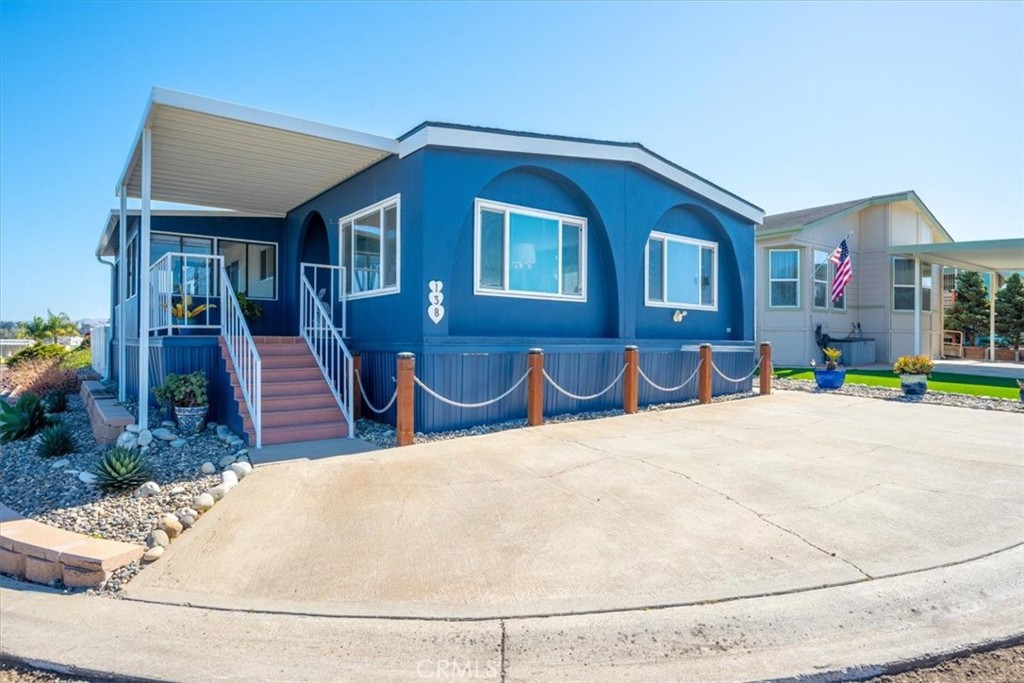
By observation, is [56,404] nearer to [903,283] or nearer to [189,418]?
[189,418]

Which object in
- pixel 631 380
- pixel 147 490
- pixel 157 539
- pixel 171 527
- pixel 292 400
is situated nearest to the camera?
pixel 157 539

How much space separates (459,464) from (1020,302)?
28.4 meters

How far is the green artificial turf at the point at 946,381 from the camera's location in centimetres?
1225

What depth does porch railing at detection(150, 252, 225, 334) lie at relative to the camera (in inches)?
352

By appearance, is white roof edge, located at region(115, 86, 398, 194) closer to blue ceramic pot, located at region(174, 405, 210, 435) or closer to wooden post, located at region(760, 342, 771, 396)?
blue ceramic pot, located at region(174, 405, 210, 435)

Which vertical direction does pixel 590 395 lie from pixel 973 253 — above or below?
below

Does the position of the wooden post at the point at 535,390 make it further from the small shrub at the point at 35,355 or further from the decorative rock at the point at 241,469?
the small shrub at the point at 35,355

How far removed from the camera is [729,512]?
447cm

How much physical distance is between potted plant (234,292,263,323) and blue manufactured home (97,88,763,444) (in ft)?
1.21

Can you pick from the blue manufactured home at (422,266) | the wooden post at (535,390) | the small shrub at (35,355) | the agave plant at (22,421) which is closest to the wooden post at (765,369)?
the blue manufactured home at (422,266)

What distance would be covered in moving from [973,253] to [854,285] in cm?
342

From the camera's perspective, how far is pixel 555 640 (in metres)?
2.77

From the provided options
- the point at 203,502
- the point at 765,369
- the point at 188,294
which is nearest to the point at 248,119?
the point at 203,502

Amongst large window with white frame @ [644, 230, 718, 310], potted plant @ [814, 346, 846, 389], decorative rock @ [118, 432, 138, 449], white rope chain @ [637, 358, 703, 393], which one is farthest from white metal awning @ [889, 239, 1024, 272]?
decorative rock @ [118, 432, 138, 449]
